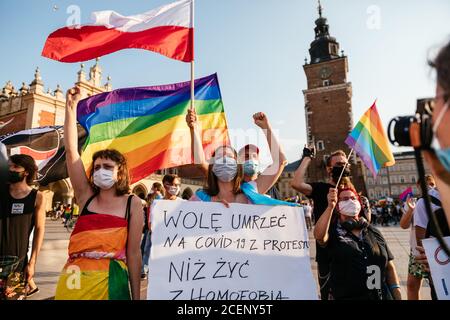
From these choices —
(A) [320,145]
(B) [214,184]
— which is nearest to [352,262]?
(B) [214,184]

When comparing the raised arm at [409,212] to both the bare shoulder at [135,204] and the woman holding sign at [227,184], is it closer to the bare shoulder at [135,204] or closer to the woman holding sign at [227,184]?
the woman holding sign at [227,184]

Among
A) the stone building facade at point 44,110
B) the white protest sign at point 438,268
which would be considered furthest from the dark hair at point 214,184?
the stone building facade at point 44,110

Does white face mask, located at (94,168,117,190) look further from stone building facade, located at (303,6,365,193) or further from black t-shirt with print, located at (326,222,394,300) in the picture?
stone building facade, located at (303,6,365,193)

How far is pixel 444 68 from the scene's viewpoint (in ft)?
3.49

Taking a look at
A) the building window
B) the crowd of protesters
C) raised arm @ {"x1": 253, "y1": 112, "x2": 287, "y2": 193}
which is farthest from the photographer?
the building window

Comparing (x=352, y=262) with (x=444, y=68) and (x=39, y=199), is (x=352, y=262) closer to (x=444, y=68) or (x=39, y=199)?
(x=444, y=68)

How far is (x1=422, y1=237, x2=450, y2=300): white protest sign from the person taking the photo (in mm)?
1967

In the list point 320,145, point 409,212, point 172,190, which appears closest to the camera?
point 409,212

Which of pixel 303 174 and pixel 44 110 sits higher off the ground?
pixel 44 110

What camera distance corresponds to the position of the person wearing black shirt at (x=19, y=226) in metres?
2.45

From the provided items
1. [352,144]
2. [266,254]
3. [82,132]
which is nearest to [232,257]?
[266,254]

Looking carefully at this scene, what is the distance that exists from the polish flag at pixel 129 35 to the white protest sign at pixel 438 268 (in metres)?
2.97

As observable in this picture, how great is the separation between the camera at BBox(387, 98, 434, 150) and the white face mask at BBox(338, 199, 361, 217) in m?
1.37

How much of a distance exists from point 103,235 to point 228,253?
0.86 metres
